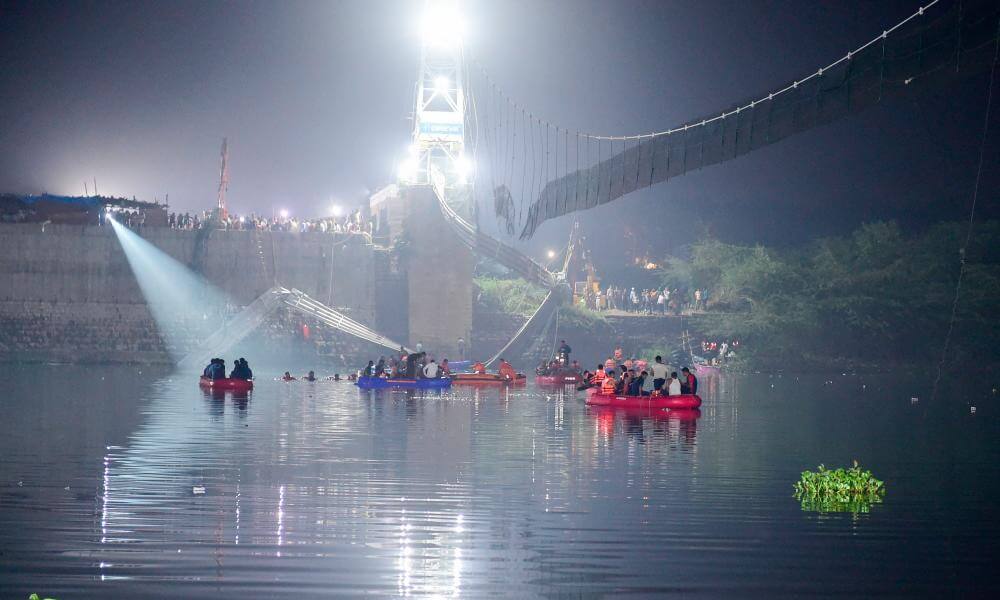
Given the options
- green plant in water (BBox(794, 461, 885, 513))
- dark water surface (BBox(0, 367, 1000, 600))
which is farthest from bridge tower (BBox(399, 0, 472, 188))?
green plant in water (BBox(794, 461, 885, 513))

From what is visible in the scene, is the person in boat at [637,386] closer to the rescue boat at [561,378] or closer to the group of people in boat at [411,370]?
the group of people in boat at [411,370]

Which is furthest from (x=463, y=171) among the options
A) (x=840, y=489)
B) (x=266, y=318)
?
(x=840, y=489)

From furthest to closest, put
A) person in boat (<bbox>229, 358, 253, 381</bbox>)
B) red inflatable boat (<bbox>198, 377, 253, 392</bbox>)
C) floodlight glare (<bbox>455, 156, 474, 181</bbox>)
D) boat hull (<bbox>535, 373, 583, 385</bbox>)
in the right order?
1. floodlight glare (<bbox>455, 156, 474, 181</bbox>)
2. boat hull (<bbox>535, 373, 583, 385</bbox>)
3. person in boat (<bbox>229, 358, 253, 381</bbox>)
4. red inflatable boat (<bbox>198, 377, 253, 392</bbox>)

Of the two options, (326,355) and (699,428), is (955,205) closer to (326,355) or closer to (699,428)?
(326,355)

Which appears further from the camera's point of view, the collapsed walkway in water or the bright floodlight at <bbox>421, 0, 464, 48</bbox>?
the bright floodlight at <bbox>421, 0, 464, 48</bbox>

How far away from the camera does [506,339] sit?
59.6 metres

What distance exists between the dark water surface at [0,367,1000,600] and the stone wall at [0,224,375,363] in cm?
2629

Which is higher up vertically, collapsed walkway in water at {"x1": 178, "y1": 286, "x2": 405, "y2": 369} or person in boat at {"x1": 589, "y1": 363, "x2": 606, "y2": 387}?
collapsed walkway in water at {"x1": 178, "y1": 286, "x2": 405, "y2": 369}

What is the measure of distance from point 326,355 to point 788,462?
36287 mm

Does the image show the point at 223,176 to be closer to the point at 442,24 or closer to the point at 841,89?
the point at 442,24

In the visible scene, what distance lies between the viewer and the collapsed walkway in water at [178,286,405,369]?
52.5m

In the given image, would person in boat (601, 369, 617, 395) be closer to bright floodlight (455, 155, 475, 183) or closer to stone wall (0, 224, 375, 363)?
stone wall (0, 224, 375, 363)

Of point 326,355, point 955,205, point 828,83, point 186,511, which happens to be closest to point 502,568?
point 186,511

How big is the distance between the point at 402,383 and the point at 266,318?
15.4m
